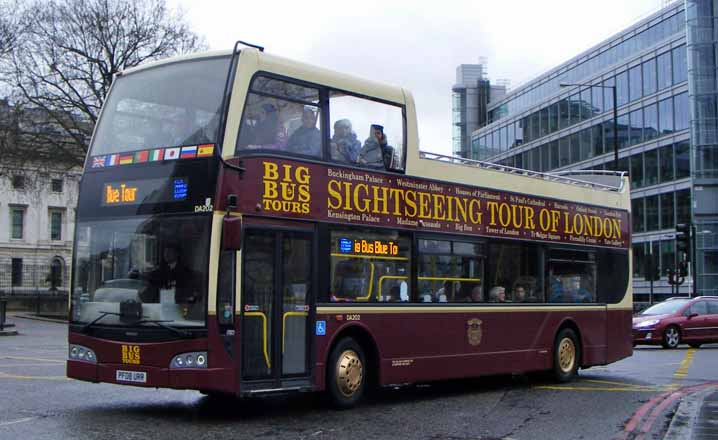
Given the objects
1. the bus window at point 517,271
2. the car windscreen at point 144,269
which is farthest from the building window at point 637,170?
the car windscreen at point 144,269

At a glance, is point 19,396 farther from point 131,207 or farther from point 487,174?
point 487,174

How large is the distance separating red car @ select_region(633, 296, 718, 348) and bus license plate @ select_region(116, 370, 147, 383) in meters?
20.6

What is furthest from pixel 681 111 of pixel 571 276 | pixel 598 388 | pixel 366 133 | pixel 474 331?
pixel 366 133

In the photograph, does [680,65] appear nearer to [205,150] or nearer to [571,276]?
[571,276]

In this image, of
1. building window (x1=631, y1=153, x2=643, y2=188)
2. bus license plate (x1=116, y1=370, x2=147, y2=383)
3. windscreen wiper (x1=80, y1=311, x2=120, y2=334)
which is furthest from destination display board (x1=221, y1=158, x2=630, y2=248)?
building window (x1=631, y1=153, x2=643, y2=188)

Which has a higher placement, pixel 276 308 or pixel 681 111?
pixel 681 111

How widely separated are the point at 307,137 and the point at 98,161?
8.61 feet

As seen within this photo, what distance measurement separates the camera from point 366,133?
43.4 ft

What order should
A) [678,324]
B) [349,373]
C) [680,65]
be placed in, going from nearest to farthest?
[349,373]
[678,324]
[680,65]

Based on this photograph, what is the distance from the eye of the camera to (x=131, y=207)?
449 inches

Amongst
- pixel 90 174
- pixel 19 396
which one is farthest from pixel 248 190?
pixel 19 396

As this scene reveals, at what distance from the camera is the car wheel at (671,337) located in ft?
92.8

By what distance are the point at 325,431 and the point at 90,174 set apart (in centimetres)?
437

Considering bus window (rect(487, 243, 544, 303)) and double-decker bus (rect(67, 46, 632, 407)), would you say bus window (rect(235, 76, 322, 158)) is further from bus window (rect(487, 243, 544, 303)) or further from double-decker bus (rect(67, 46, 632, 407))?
bus window (rect(487, 243, 544, 303))
